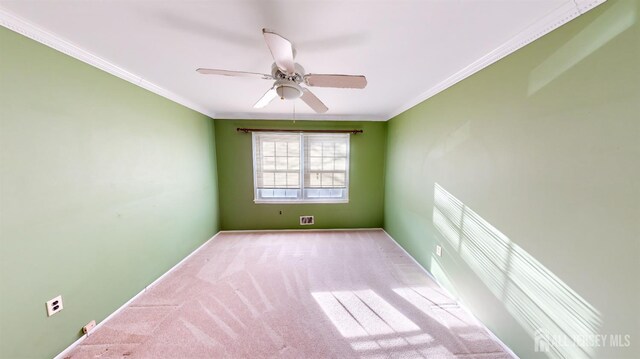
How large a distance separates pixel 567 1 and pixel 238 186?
4032 millimetres

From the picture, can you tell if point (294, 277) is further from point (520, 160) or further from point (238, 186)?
point (520, 160)

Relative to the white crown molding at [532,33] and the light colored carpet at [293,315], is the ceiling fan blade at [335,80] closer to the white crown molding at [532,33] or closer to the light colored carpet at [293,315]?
the white crown molding at [532,33]

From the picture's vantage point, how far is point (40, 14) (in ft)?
3.86

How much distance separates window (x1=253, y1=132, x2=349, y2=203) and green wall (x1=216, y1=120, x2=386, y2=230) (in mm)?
127

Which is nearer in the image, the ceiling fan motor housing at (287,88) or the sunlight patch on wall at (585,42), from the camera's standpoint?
the sunlight patch on wall at (585,42)

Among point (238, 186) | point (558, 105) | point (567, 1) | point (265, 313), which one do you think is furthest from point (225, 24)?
point (238, 186)

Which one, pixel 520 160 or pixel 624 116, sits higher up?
pixel 624 116

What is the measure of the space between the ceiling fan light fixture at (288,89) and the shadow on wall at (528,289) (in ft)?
5.96

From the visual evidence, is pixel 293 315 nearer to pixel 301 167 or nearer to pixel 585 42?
pixel 301 167

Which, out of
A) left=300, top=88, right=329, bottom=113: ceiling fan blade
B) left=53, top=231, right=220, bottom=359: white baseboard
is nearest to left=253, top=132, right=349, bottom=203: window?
left=53, top=231, right=220, bottom=359: white baseboard

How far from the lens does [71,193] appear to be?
1499 millimetres

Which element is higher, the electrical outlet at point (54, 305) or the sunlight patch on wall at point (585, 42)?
the sunlight patch on wall at point (585, 42)

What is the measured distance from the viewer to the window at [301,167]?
3.74 metres

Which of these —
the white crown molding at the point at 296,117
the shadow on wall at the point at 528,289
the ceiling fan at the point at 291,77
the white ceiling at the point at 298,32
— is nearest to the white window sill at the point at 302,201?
the white crown molding at the point at 296,117
